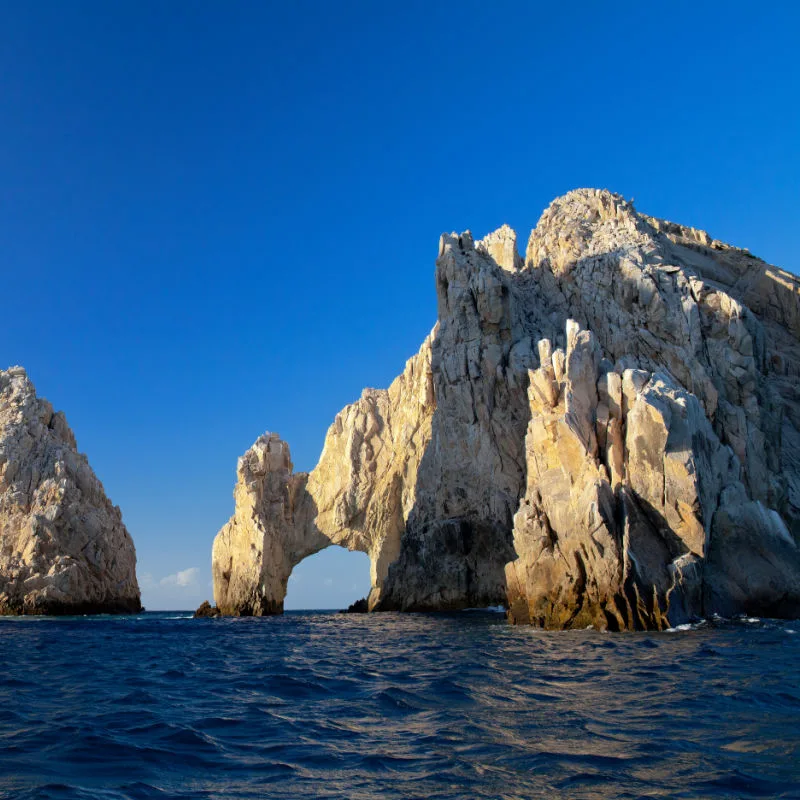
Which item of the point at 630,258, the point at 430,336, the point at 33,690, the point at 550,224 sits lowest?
the point at 33,690

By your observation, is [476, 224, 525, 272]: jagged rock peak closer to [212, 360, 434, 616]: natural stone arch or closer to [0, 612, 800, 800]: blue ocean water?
[212, 360, 434, 616]: natural stone arch

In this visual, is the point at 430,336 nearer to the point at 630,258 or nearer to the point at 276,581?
the point at 630,258

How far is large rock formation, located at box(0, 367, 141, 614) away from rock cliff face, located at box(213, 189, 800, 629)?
1510 centimetres

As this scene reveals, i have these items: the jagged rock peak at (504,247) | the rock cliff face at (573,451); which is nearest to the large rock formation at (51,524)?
the rock cliff face at (573,451)

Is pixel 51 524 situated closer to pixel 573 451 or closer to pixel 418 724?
pixel 573 451

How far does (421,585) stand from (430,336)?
1978 centimetres

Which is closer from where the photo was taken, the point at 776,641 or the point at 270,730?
the point at 270,730

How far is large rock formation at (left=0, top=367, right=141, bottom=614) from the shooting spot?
64125mm

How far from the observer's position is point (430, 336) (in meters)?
58.4

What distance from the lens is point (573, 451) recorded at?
34.6 metres

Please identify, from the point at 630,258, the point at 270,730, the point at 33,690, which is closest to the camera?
the point at 270,730

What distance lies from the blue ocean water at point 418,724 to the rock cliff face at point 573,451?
9.19 meters

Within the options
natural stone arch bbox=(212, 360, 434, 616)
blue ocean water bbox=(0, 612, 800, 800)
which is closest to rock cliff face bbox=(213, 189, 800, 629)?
natural stone arch bbox=(212, 360, 434, 616)

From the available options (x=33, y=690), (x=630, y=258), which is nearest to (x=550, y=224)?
(x=630, y=258)
